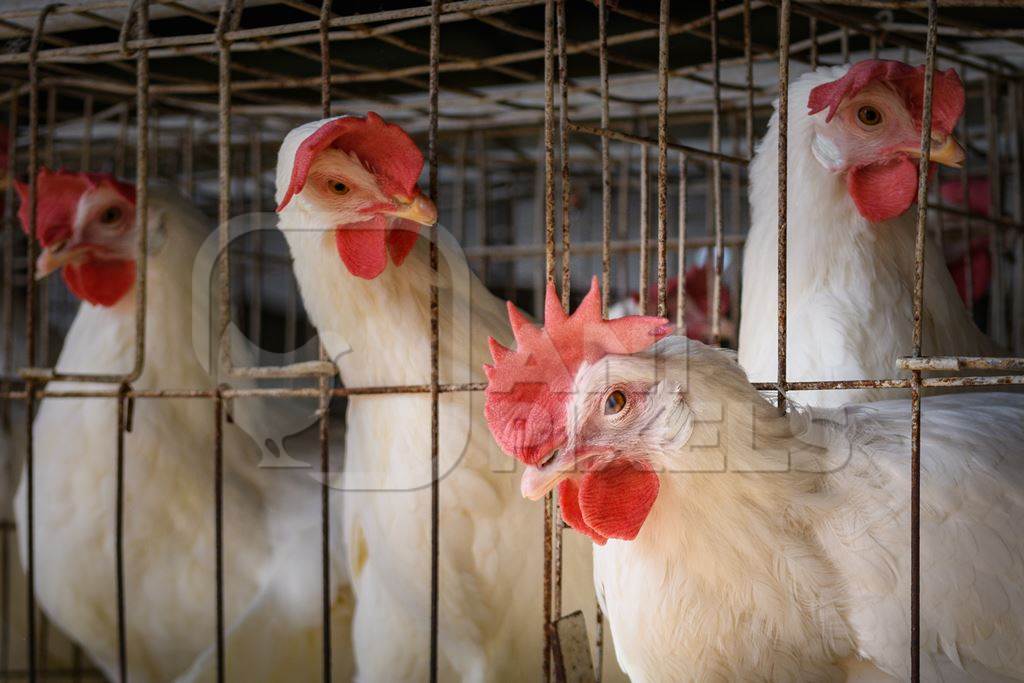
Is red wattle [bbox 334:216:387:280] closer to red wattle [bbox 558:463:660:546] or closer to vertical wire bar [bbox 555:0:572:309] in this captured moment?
vertical wire bar [bbox 555:0:572:309]

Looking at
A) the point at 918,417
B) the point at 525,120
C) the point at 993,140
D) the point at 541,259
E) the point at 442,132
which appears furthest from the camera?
the point at 541,259

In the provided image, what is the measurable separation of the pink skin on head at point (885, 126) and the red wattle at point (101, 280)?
1948 millimetres

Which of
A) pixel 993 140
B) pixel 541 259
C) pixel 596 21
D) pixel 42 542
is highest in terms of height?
pixel 596 21

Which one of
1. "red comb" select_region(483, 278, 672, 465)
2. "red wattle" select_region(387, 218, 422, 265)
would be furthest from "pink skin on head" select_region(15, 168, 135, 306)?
"red comb" select_region(483, 278, 672, 465)

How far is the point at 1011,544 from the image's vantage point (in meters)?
1.41

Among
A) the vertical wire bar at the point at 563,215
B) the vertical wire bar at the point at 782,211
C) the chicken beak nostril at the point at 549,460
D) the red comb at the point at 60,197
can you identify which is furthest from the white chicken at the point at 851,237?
the red comb at the point at 60,197

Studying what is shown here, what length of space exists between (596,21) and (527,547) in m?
1.72

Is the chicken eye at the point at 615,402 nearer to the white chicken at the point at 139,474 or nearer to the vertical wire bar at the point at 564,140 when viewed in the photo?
the vertical wire bar at the point at 564,140

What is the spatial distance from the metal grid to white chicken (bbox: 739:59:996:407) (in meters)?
0.13

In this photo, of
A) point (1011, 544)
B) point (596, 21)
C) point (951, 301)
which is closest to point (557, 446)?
point (1011, 544)

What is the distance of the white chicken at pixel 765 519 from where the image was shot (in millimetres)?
1405

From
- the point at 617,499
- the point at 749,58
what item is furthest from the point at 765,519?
the point at 749,58

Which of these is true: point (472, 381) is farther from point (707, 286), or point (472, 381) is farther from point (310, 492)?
point (707, 286)

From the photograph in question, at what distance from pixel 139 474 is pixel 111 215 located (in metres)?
0.77
